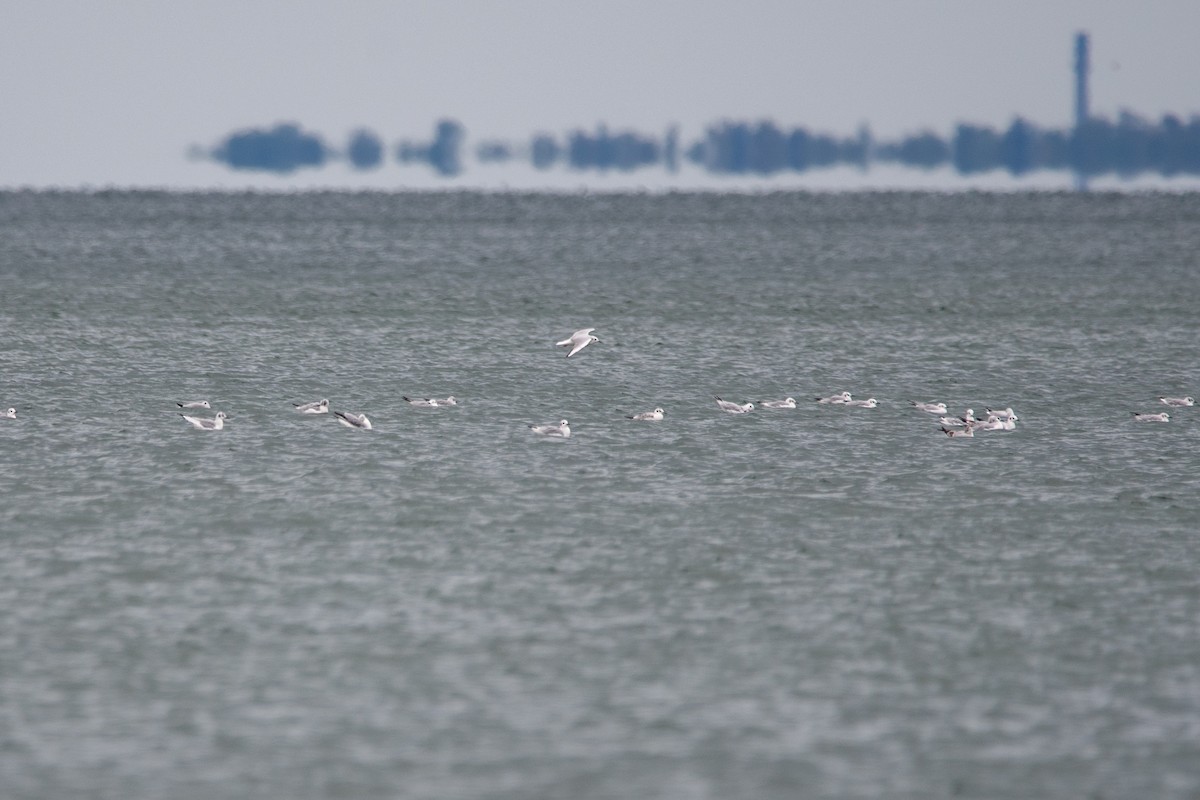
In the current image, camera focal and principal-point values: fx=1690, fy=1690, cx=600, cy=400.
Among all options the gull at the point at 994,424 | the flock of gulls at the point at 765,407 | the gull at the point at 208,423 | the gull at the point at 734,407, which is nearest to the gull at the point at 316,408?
the flock of gulls at the point at 765,407

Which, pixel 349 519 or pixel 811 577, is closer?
pixel 811 577

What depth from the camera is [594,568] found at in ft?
88.6

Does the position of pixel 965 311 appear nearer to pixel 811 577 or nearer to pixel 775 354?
pixel 775 354

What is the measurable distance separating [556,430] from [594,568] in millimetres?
11753

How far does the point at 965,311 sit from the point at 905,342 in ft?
37.9

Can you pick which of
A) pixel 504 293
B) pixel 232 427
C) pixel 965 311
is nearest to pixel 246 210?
pixel 504 293

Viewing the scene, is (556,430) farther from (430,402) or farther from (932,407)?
(932,407)

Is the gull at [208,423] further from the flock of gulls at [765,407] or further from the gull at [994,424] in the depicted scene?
the gull at [994,424]

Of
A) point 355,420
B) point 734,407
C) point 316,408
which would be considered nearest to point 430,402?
point 316,408

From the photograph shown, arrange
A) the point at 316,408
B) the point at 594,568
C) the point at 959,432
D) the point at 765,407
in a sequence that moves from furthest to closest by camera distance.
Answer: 1. the point at 765,407
2. the point at 316,408
3. the point at 959,432
4. the point at 594,568

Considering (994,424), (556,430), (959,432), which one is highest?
(556,430)

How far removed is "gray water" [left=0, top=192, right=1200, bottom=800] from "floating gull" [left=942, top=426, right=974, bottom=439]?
484mm

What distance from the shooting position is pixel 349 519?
99.9 feet

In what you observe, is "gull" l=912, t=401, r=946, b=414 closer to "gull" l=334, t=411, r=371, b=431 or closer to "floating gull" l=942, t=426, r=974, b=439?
"floating gull" l=942, t=426, r=974, b=439
